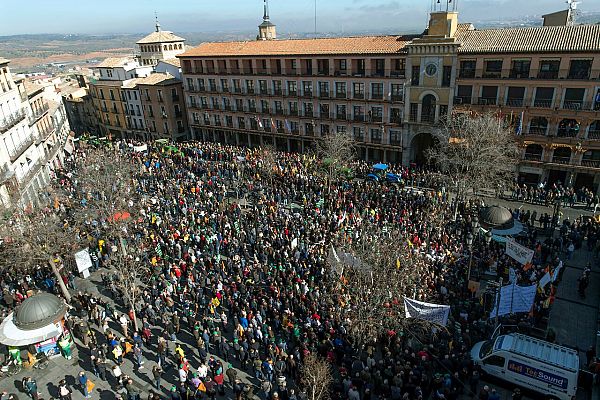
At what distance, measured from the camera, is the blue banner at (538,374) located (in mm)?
15612

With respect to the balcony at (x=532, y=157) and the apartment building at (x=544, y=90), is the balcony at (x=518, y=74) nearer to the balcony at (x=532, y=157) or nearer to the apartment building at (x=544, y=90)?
the apartment building at (x=544, y=90)

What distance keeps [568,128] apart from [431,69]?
1307 centimetres

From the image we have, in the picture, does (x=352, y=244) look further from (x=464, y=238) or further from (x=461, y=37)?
(x=461, y=37)

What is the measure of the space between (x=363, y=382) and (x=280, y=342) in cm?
400

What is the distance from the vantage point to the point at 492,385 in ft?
56.9

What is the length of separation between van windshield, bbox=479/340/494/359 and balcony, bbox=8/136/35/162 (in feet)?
135

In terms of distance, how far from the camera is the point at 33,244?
898 inches

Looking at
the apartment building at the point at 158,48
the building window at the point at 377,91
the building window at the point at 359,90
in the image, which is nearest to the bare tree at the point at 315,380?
the building window at the point at 377,91

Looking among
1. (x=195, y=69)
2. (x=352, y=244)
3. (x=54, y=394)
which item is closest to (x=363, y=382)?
(x=352, y=244)

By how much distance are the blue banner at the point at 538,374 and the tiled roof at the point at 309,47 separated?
33.0 m

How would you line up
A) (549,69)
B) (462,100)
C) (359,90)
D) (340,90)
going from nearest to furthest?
(549,69)
(462,100)
(359,90)
(340,90)

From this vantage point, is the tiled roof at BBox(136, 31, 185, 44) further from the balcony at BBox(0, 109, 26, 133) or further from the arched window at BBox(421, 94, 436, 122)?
the arched window at BBox(421, 94, 436, 122)

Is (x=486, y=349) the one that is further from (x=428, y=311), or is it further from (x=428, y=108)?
(x=428, y=108)

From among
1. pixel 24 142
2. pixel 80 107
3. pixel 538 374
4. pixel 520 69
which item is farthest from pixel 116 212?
pixel 80 107
